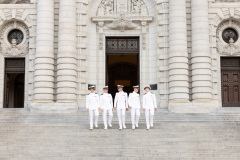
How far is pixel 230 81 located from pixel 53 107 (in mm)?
12214

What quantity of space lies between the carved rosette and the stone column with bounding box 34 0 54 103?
2032 millimetres

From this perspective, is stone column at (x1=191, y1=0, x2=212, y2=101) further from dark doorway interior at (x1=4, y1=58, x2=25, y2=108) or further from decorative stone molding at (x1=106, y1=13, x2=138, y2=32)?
dark doorway interior at (x1=4, y1=58, x2=25, y2=108)

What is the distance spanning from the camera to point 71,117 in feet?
70.8

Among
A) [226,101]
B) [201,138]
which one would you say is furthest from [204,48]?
[201,138]

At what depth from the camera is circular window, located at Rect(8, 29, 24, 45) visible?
86.9 ft

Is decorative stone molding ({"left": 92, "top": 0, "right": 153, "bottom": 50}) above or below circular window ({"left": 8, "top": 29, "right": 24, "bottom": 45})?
above

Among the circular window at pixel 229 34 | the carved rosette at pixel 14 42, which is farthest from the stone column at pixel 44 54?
the circular window at pixel 229 34

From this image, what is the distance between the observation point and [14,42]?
26.1 metres

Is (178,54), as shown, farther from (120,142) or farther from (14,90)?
(14,90)

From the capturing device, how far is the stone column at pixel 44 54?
23.9 meters

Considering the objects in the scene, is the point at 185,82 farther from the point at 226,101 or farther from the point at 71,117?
the point at 71,117

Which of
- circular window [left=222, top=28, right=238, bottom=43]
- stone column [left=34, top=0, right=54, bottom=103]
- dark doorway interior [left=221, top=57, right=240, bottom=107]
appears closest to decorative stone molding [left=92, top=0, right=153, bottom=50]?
stone column [left=34, top=0, right=54, bottom=103]

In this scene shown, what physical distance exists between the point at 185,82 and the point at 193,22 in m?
4.06

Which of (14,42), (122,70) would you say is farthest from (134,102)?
(122,70)
